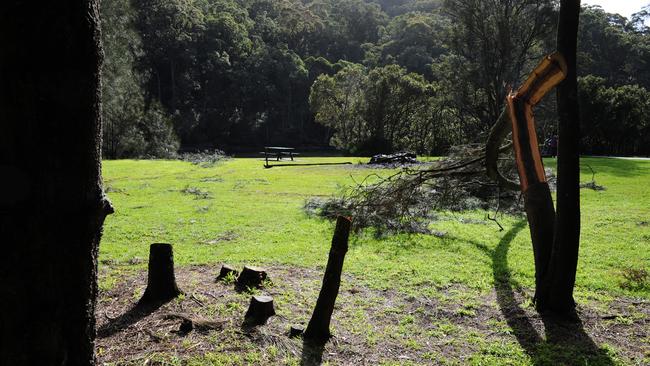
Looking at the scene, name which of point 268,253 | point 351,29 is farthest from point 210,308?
point 351,29

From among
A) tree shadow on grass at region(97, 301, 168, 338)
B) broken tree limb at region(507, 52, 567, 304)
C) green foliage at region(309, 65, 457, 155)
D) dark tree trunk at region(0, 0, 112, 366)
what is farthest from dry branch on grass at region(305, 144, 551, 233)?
green foliage at region(309, 65, 457, 155)

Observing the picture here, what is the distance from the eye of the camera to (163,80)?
180 feet

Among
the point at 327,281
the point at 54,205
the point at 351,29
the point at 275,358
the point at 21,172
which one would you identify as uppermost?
the point at 351,29

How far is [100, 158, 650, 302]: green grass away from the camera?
20.7 ft

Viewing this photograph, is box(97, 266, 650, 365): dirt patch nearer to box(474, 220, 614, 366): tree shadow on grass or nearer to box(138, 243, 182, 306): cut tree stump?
box(474, 220, 614, 366): tree shadow on grass

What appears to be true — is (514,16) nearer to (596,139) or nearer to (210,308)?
(596,139)

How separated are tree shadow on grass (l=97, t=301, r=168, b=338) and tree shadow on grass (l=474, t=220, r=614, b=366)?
3.42 m

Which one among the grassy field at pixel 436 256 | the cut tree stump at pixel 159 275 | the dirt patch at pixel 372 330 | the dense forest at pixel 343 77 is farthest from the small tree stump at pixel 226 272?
the dense forest at pixel 343 77

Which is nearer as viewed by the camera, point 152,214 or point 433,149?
point 152,214

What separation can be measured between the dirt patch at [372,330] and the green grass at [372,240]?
0.56 m

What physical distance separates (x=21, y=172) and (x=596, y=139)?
37.4 meters

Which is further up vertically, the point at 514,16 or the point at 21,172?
the point at 514,16

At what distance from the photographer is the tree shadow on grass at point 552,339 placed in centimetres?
396

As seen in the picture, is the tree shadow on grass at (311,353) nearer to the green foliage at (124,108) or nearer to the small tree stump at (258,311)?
the small tree stump at (258,311)
